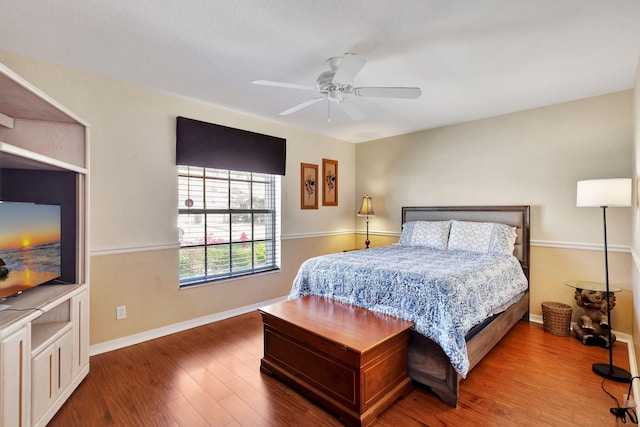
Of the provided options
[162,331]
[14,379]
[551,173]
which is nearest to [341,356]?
[14,379]

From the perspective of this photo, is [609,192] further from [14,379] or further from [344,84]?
[14,379]

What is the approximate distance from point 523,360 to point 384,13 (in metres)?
2.85

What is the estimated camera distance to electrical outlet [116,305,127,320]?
2.77 m

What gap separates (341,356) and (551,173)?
3.11 metres

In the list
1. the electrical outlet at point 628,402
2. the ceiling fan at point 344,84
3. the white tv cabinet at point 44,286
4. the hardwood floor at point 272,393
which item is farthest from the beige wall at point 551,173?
the white tv cabinet at point 44,286

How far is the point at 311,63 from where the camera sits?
2.38 meters

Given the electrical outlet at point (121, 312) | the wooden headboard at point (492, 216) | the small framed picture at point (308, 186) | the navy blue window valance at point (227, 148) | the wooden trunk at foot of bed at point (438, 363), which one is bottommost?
the wooden trunk at foot of bed at point (438, 363)

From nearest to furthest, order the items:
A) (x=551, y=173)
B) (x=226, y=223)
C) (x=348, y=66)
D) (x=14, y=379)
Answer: (x=14, y=379) → (x=348, y=66) → (x=551, y=173) → (x=226, y=223)

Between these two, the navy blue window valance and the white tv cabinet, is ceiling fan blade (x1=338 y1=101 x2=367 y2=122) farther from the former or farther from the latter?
the white tv cabinet

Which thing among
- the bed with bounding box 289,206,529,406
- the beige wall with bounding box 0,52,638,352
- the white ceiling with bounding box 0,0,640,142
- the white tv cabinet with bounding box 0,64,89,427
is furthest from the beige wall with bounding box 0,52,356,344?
the bed with bounding box 289,206,529,406

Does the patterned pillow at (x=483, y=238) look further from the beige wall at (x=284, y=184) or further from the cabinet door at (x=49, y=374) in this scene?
the cabinet door at (x=49, y=374)

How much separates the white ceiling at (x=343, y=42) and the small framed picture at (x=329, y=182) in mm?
1700

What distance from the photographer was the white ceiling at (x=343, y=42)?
1.75m

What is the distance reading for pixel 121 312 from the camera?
279 cm
